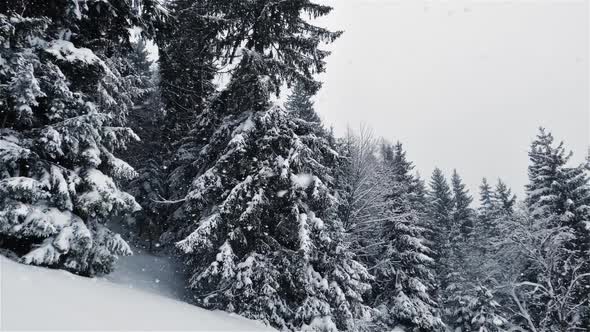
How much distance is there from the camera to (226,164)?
393 inches

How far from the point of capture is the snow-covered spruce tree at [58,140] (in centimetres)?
646

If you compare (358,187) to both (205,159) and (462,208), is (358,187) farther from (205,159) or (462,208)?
(462,208)

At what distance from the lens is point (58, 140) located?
6840 millimetres

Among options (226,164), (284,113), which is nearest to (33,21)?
(226,164)

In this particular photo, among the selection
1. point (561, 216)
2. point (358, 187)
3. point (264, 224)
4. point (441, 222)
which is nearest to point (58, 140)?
point (264, 224)

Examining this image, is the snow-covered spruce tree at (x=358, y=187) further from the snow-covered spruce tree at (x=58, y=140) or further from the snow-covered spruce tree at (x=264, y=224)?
the snow-covered spruce tree at (x=58, y=140)

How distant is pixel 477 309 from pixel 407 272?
8552mm

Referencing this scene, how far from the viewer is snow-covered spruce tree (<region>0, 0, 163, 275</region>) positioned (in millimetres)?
6461

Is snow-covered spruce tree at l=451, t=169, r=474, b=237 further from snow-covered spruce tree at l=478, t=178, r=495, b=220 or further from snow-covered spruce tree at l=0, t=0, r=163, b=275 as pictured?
snow-covered spruce tree at l=0, t=0, r=163, b=275

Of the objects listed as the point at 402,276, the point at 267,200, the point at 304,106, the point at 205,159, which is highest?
the point at 304,106

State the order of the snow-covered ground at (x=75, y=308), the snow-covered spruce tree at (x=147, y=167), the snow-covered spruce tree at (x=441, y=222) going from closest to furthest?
1. the snow-covered ground at (x=75, y=308)
2. the snow-covered spruce tree at (x=147, y=167)
3. the snow-covered spruce tree at (x=441, y=222)

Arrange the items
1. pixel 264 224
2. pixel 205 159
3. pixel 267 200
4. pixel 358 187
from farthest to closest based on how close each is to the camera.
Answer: pixel 358 187
pixel 205 159
pixel 264 224
pixel 267 200

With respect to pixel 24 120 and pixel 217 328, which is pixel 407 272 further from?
pixel 24 120

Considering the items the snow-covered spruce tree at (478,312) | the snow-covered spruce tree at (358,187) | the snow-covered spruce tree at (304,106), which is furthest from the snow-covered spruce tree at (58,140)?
the snow-covered spruce tree at (478,312)
